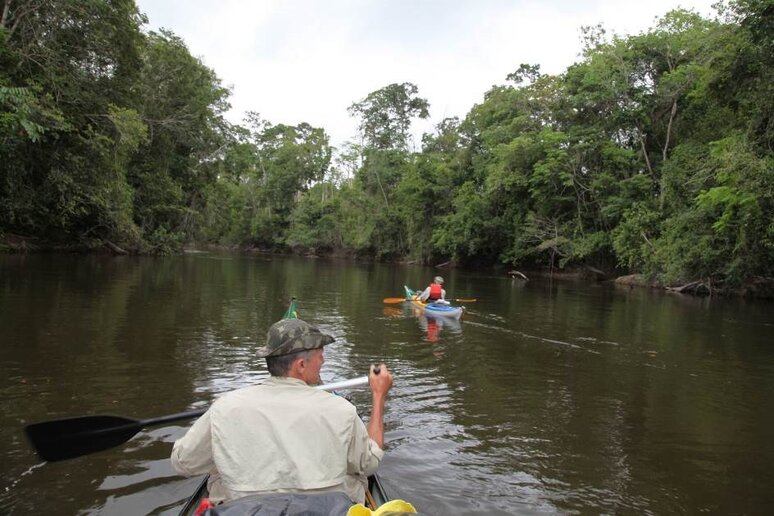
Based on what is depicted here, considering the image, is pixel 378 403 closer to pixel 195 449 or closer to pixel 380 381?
pixel 380 381

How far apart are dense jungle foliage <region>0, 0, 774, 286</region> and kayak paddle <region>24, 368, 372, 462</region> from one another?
9819 mm

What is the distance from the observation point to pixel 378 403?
10.7ft

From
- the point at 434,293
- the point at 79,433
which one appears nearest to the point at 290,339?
A: the point at 79,433

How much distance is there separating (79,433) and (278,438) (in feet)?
7.20

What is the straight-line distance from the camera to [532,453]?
5680 millimetres

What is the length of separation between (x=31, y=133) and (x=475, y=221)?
3327 cm

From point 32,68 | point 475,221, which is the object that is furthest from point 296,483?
point 475,221

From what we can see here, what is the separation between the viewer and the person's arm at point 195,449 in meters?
2.56

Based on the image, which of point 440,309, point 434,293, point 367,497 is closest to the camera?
point 367,497

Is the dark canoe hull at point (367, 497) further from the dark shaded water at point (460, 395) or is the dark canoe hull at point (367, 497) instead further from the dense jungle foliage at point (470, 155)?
the dense jungle foliage at point (470, 155)

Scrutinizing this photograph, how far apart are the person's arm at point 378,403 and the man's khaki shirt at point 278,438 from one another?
56 cm

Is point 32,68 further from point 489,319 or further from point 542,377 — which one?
point 542,377

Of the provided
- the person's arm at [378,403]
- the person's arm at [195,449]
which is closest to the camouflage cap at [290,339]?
the person's arm at [195,449]

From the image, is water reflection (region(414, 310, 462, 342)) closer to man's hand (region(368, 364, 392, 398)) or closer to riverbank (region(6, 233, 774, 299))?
man's hand (region(368, 364, 392, 398))
